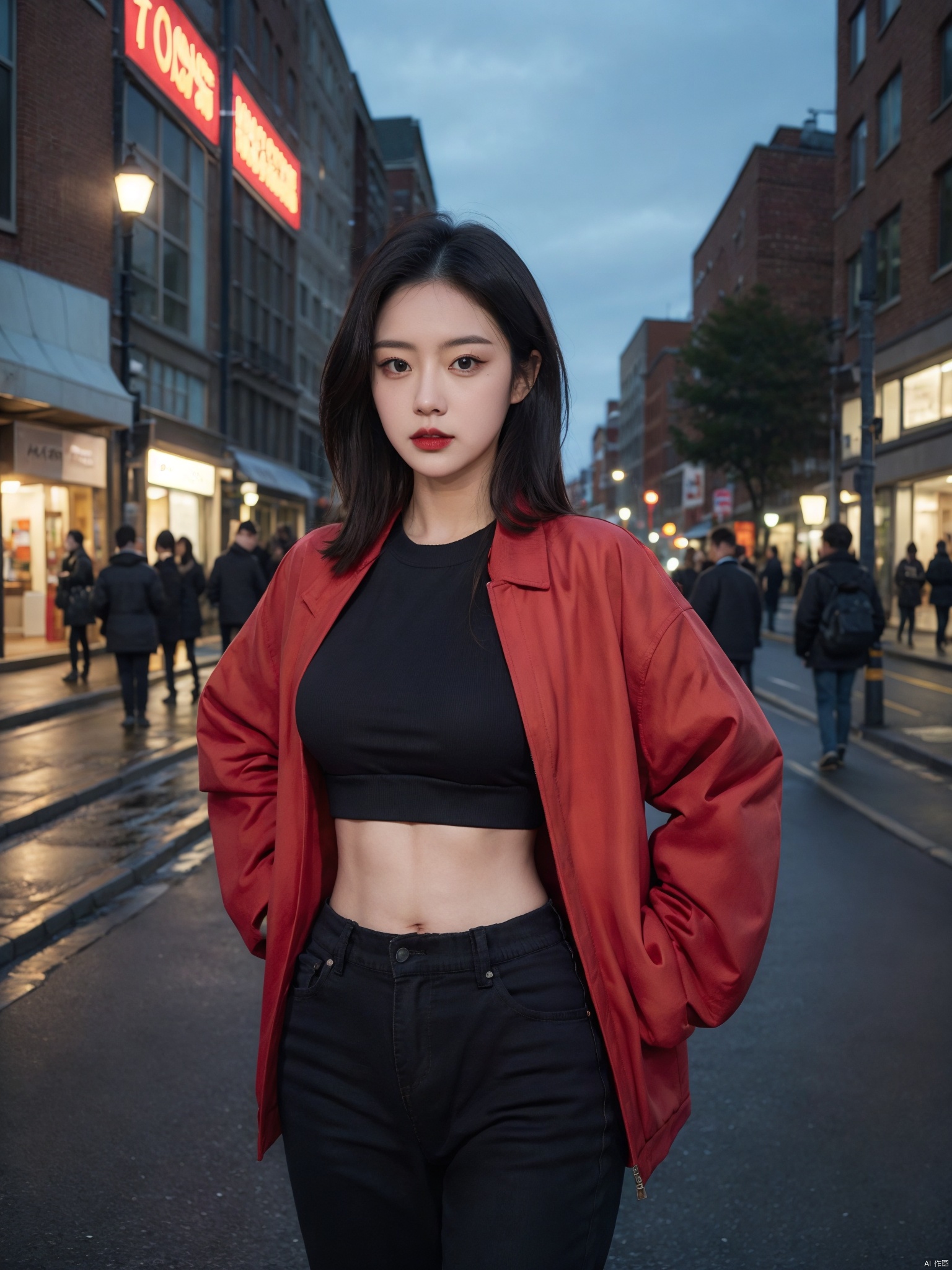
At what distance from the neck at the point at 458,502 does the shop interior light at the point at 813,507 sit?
21.5 m

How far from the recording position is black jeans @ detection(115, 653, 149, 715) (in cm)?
1252

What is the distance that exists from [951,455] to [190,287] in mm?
17270

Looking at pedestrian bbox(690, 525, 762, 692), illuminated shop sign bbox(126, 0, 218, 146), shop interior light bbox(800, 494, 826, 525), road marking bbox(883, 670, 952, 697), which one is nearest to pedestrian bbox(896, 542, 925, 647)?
shop interior light bbox(800, 494, 826, 525)

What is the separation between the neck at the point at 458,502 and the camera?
6.83 feet

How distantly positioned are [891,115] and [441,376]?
31.5 m

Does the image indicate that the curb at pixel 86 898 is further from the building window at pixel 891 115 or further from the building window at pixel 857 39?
the building window at pixel 857 39

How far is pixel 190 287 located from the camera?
2941 cm

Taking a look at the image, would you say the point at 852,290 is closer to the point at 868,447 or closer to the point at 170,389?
the point at 170,389

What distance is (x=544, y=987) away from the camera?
179 centimetres

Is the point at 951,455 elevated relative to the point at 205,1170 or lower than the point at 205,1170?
elevated

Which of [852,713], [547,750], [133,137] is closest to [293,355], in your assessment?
[133,137]

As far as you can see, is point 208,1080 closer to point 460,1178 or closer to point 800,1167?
point 800,1167

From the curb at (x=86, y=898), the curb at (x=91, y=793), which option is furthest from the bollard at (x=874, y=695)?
the curb at (x=86, y=898)

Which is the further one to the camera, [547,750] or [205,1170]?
[205,1170]
